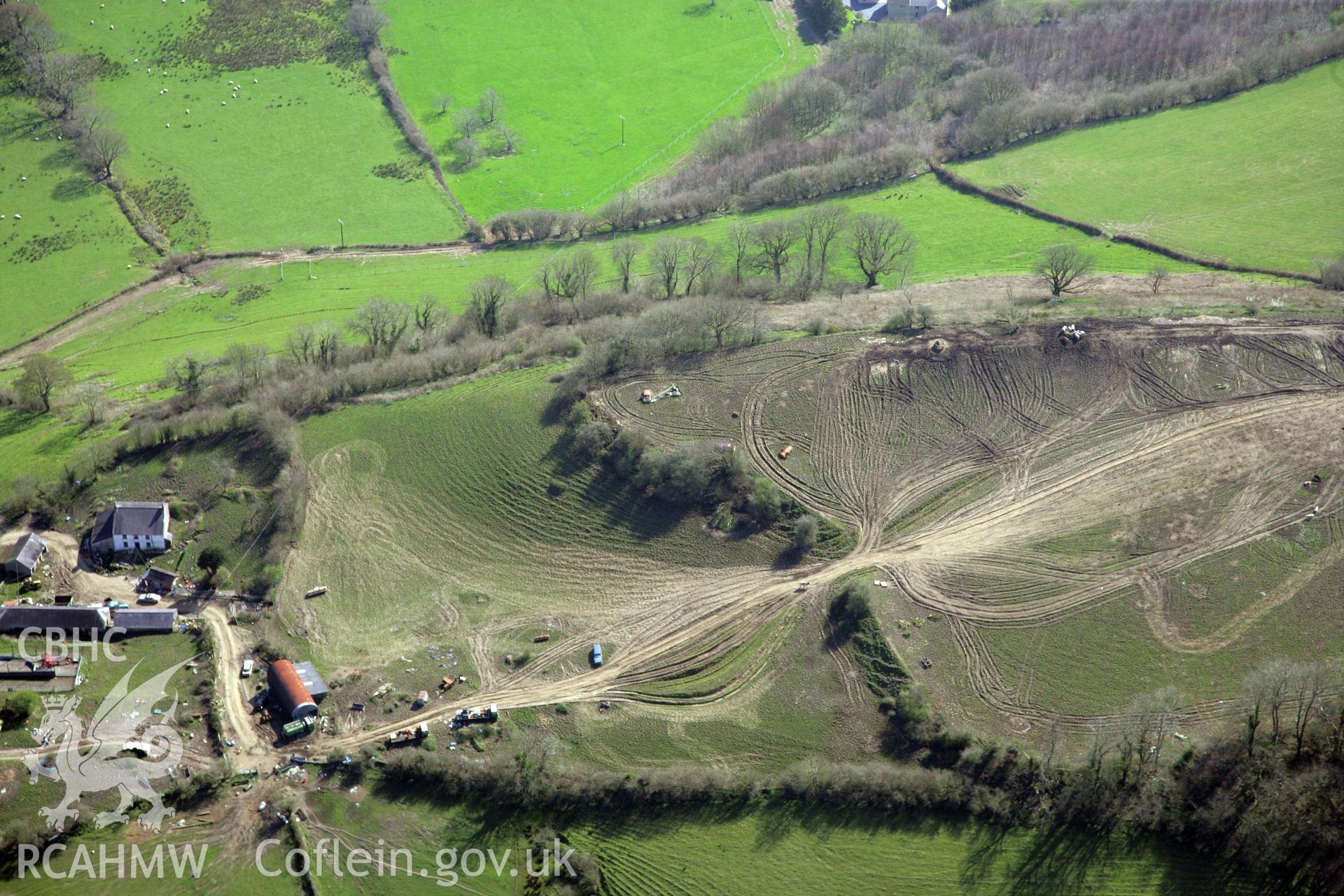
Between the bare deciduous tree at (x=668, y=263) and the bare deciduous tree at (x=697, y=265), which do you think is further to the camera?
the bare deciduous tree at (x=697, y=265)

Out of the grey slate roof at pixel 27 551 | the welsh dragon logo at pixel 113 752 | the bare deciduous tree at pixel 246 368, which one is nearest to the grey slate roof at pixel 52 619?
the grey slate roof at pixel 27 551

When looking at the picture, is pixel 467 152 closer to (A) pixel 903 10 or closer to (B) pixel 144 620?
(A) pixel 903 10

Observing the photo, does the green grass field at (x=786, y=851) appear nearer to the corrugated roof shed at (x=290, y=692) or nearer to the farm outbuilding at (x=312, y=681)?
the corrugated roof shed at (x=290, y=692)

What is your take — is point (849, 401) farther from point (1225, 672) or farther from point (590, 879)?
point (590, 879)

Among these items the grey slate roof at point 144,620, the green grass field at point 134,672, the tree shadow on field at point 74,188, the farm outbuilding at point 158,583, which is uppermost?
the tree shadow on field at point 74,188

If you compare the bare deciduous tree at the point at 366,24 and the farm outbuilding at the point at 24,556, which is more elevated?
the bare deciduous tree at the point at 366,24

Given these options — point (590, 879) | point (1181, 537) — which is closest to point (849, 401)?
point (1181, 537)

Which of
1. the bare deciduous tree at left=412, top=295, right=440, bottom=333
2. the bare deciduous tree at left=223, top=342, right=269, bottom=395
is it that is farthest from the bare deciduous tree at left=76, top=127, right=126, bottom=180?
the bare deciduous tree at left=223, top=342, right=269, bottom=395
